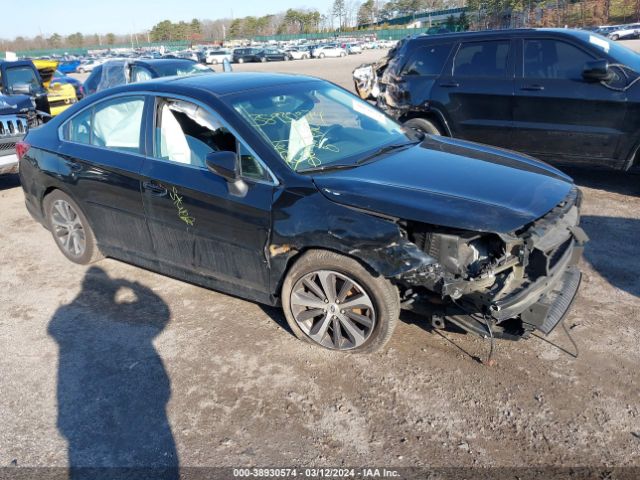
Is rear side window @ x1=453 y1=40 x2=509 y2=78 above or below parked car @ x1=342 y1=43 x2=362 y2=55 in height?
below

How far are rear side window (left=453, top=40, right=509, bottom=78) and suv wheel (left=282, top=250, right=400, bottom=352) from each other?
186 inches

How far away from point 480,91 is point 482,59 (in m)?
0.47

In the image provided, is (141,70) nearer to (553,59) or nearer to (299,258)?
(553,59)

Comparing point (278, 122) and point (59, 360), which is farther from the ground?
point (278, 122)

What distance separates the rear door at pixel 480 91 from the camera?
6.80m

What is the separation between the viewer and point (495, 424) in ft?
9.49

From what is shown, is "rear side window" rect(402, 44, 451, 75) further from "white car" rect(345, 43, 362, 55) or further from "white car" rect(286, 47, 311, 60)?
"white car" rect(345, 43, 362, 55)

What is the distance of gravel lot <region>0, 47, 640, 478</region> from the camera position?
→ 2.77m

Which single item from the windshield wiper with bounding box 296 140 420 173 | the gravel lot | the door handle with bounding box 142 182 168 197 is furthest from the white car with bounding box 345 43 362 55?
the gravel lot

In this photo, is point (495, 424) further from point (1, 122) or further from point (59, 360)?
point (1, 122)

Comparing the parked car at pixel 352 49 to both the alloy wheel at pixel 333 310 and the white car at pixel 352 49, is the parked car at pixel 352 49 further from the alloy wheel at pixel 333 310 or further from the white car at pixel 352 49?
the alloy wheel at pixel 333 310

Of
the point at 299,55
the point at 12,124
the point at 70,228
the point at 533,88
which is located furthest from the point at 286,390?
the point at 299,55

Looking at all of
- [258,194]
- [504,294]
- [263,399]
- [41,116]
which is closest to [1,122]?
[41,116]

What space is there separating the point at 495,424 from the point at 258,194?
6.48 ft
